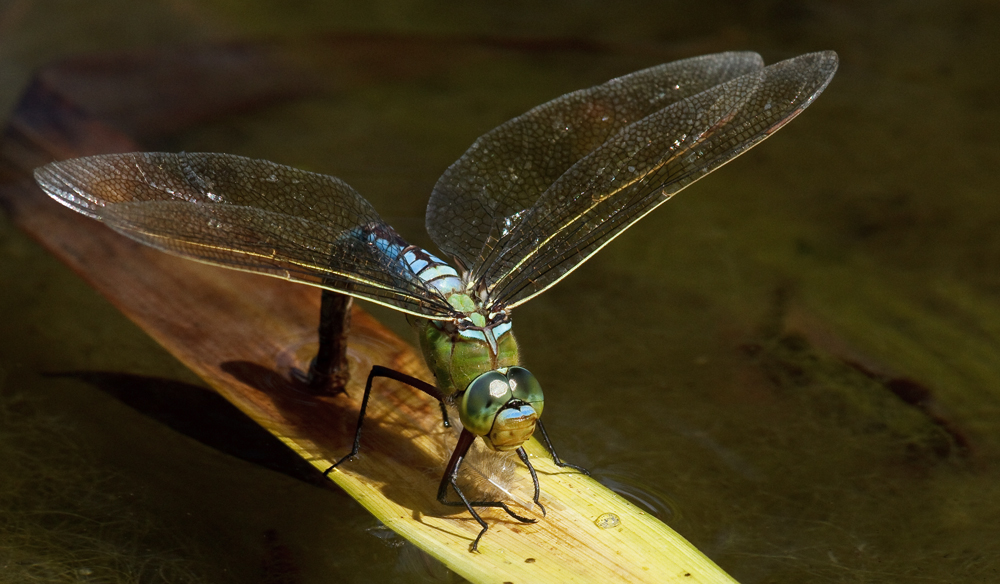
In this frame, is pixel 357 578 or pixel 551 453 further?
pixel 551 453

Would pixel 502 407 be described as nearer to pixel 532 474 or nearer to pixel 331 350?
pixel 532 474

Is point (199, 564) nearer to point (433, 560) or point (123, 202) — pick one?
point (433, 560)

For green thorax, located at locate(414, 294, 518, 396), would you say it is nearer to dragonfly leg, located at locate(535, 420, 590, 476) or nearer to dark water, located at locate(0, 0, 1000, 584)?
dragonfly leg, located at locate(535, 420, 590, 476)

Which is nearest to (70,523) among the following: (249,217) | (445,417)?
(249,217)

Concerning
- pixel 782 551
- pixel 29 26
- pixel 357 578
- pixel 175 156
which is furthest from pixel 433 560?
pixel 29 26

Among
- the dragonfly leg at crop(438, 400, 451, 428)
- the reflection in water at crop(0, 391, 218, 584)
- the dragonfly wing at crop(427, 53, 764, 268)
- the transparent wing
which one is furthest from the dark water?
the transparent wing

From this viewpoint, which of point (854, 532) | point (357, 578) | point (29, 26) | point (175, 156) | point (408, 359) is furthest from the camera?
point (29, 26)

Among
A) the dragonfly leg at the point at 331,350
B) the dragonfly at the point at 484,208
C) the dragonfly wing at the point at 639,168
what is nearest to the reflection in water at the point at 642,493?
the dragonfly at the point at 484,208
